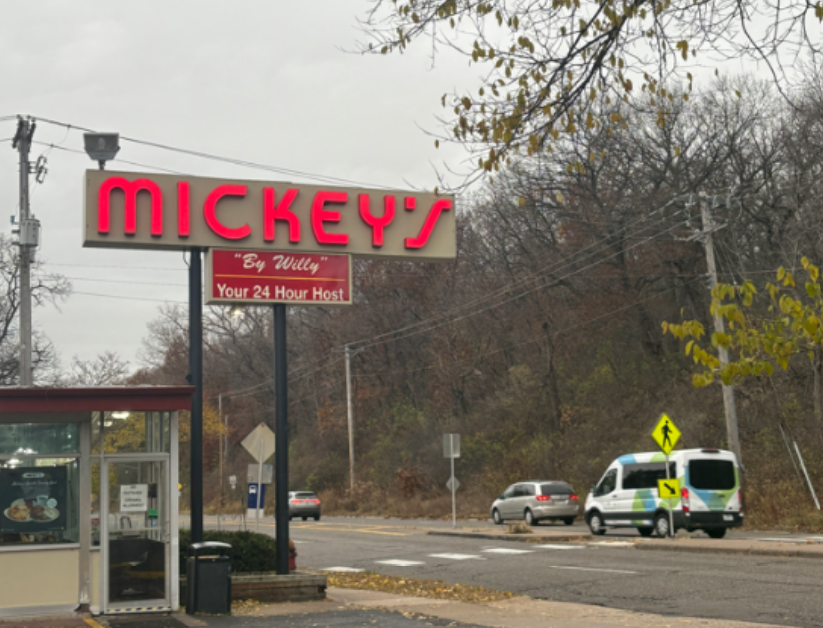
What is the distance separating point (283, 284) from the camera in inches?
630

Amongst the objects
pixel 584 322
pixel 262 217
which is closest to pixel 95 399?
pixel 262 217

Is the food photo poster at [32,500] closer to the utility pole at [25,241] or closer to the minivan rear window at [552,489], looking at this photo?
the utility pole at [25,241]

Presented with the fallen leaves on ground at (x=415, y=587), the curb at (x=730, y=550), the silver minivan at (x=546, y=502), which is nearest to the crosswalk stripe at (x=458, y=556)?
the fallen leaves on ground at (x=415, y=587)

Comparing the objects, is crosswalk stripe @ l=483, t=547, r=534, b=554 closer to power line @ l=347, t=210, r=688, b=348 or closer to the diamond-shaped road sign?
the diamond-shaped road sign

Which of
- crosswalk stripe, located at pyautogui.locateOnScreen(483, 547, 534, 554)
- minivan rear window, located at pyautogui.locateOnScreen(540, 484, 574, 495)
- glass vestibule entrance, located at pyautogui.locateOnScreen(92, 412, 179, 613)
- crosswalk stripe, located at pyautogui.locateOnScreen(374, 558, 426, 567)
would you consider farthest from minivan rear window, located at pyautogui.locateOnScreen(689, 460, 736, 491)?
glass vestibule entrance, located at pyautogui.locateOnScreen(92, 412, 179, 613)

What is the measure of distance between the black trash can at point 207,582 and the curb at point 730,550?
11.4m

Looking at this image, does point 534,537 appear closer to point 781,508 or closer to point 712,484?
point 712,484

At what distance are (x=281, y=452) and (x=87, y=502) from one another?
3217mm

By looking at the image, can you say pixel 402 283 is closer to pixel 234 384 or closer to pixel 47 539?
pixel 234 384

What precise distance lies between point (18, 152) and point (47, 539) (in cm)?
1955

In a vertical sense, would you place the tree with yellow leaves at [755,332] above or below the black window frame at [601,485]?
above

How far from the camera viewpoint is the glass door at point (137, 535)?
13367mm

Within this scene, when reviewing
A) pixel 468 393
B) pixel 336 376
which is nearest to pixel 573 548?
pixel 468 393

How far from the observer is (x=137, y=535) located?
1362 centimetres
